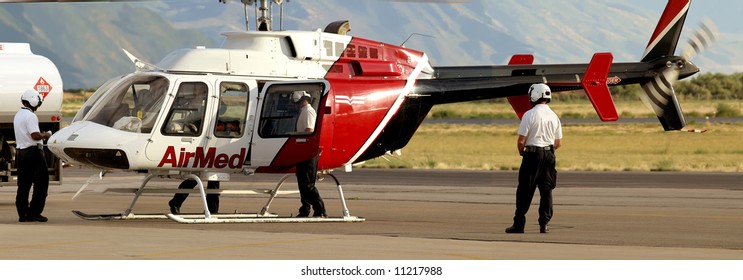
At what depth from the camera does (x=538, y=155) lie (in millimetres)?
16109

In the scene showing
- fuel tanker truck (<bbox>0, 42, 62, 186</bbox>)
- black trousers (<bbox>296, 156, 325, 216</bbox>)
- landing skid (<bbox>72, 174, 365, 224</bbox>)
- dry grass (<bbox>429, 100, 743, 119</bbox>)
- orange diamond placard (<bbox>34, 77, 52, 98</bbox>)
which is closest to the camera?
landing skid (<bbox>72, 174, 365, 224</bbox>)

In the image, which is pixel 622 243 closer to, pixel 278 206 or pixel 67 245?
pixel 67 245

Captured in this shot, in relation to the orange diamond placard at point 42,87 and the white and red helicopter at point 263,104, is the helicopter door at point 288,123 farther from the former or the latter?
the orange diamond placard at point 42,87

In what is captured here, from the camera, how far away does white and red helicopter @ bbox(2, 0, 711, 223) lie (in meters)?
18.0

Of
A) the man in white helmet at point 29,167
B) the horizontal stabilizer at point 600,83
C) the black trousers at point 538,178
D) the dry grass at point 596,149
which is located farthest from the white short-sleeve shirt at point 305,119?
the dry grass at point 596,149

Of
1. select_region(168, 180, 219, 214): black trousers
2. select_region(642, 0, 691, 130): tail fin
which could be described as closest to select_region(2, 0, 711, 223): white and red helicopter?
select_region(168, 180, 219, 214): black trousers

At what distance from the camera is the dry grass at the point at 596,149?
43.6 metres

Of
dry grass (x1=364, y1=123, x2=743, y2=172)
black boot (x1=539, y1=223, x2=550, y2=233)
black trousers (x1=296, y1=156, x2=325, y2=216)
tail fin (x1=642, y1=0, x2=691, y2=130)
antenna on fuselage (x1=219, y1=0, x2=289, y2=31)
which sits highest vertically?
dry grass (x1=364, y1=123, x2=743, y2=172)

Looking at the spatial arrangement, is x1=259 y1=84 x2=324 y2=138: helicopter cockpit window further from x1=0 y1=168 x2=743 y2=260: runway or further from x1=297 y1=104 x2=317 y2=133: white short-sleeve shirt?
x1=0 y1=168 x2=743 y2=260: runway

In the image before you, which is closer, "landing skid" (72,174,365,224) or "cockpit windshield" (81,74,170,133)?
"landing skid" (72,174,365,224)

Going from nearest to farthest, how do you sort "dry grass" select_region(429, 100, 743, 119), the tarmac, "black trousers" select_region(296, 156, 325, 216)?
the tarmac, "black trousers" select_region(296, 156, 325, 216), "dry grass" select_region(429, 100, 743, 119)

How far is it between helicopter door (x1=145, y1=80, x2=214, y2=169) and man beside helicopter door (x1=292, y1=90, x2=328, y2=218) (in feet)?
4.30

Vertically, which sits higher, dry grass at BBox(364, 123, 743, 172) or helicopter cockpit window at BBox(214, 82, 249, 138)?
dry grass at BBox(364, 123, 743, 172)

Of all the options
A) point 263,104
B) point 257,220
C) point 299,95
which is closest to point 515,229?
point 257,220
